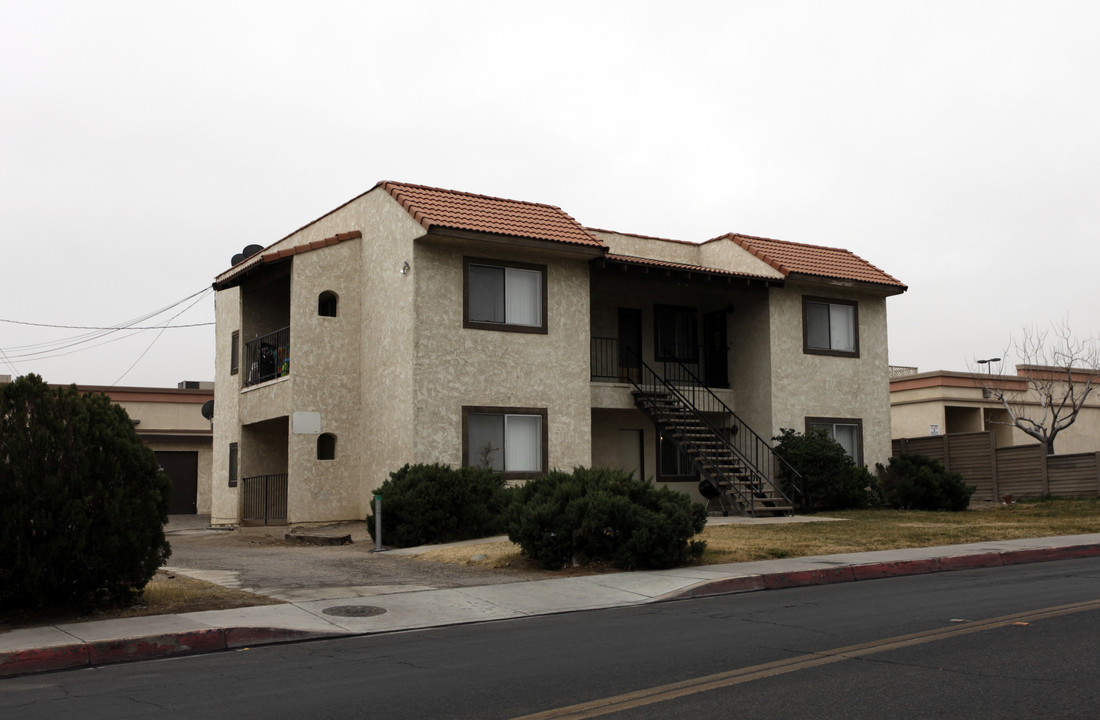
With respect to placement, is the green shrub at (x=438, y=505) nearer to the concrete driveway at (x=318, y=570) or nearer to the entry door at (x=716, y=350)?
the concrete driveway at (x=318, y=570)

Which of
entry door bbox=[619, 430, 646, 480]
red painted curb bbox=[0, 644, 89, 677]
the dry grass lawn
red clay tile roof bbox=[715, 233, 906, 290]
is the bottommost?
red painted curb bbox=[0, 644, 89, 677]

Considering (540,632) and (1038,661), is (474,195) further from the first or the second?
(1038,661)

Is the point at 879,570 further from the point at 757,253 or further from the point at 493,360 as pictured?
the point at 757,253

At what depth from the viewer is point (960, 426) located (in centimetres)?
4028

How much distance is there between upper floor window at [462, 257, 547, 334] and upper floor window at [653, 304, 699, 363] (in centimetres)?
537

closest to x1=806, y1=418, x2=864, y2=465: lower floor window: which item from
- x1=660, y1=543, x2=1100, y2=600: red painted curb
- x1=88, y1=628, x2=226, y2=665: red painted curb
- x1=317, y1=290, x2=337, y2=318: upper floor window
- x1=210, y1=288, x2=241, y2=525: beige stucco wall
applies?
x1=660, y1=543, x2=1100, y2=600: red painted curb

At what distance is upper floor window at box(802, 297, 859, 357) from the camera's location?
26000 millimetres

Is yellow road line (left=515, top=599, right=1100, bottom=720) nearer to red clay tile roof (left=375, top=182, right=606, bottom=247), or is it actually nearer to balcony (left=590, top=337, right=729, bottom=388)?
red clay tile roof (left=375, top=182, right=606, bottom=247)

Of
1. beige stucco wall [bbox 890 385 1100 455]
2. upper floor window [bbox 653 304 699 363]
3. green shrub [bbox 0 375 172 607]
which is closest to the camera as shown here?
green shrub [bbox 0 375 172 607]

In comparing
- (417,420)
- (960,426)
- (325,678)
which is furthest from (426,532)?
(960,426)

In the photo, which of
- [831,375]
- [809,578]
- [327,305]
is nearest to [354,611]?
[809,578]

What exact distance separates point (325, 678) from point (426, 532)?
A: 9.99 m

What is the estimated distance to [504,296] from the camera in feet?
70.7

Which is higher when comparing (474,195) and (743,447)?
(474,195)
